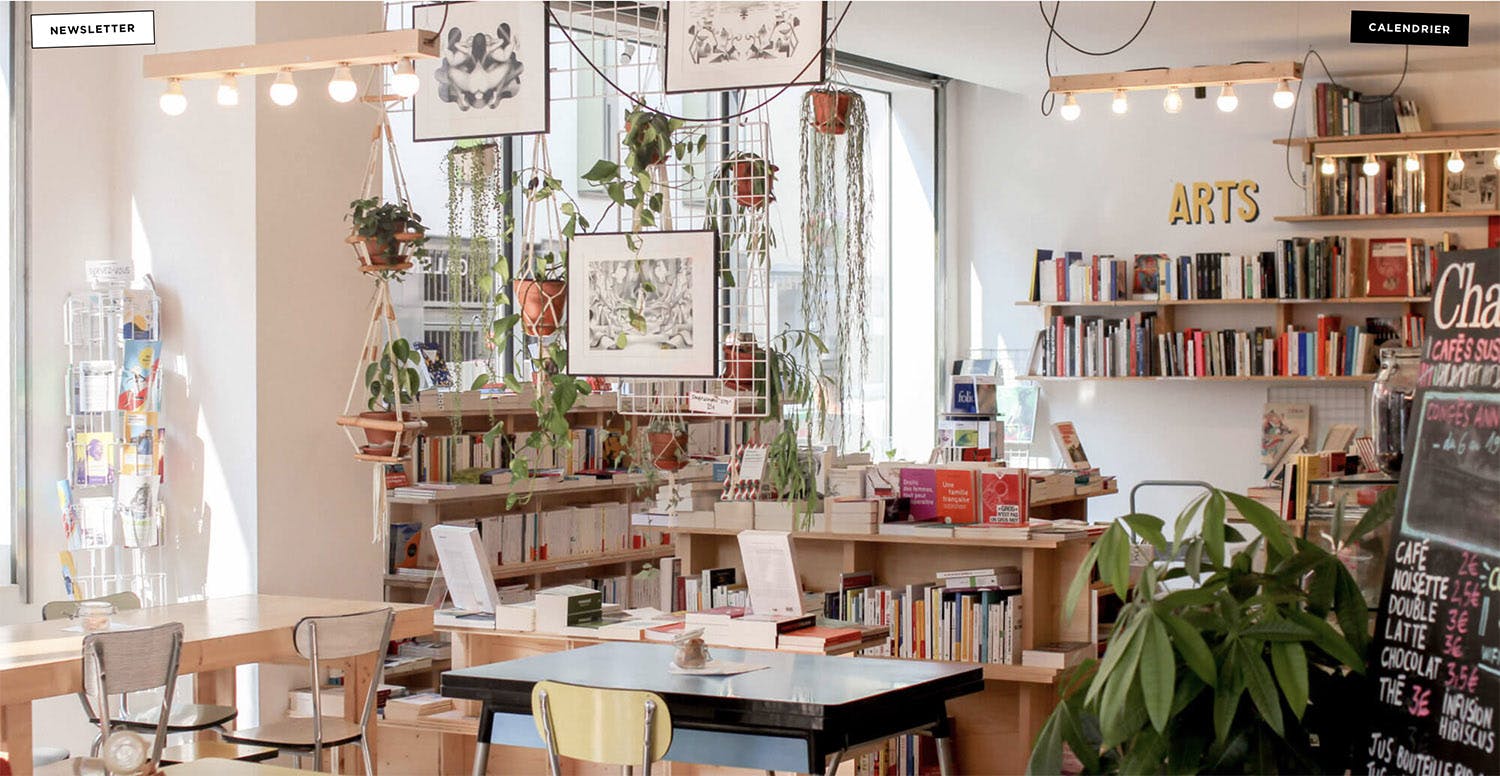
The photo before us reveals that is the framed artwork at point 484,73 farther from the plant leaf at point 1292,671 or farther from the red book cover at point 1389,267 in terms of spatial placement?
the red book cover at point 1389,267

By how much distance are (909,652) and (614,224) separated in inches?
149

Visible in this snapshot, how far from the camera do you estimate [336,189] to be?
6.47 metres

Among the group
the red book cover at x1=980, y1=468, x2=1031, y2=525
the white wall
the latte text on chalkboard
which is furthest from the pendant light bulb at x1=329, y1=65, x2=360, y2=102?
the latte text on chalkboard

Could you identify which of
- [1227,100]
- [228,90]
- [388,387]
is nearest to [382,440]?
[388,387]

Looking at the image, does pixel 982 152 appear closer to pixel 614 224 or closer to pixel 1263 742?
pixel 614 224

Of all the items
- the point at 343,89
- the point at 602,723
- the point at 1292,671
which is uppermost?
the point at 343,89

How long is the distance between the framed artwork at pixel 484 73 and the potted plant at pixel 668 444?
134 cm

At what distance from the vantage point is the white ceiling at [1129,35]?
8.09 m

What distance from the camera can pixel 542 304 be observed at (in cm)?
548

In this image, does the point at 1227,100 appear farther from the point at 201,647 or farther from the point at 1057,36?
the point at 201,647

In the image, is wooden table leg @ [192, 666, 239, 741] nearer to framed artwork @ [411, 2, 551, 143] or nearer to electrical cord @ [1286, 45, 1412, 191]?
framed artwork @ [411, 2, 551, 143]

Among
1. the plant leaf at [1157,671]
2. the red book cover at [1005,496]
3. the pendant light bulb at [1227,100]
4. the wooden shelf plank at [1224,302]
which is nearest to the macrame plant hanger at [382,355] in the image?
the red book cover at [1005,496]

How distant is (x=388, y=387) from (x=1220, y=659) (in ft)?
14.0

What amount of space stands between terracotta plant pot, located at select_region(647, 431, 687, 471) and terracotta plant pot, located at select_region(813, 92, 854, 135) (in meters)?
1.24
